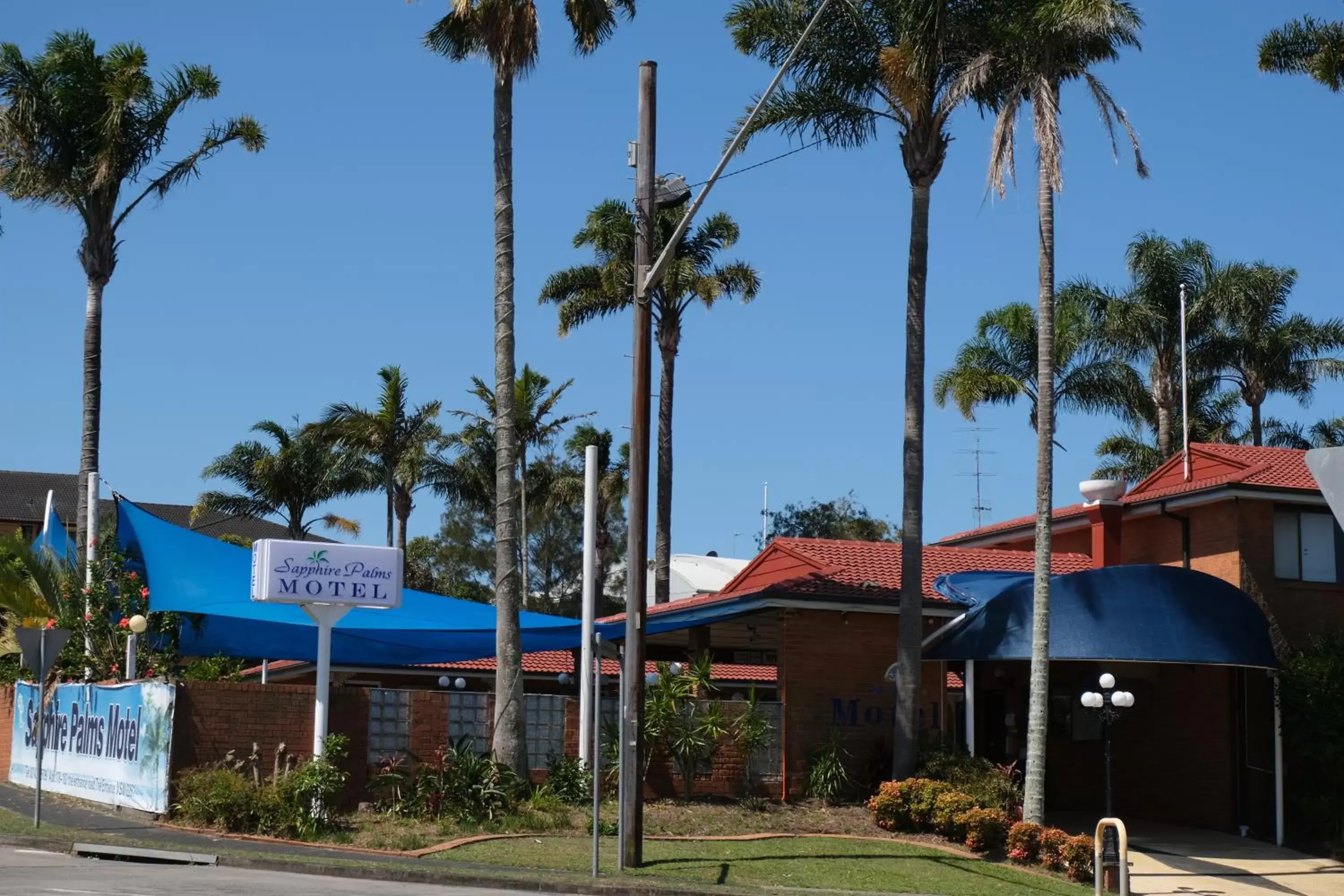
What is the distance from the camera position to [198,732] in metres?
21.0

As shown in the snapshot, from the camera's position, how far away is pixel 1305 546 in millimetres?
28938

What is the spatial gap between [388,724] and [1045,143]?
13.1m

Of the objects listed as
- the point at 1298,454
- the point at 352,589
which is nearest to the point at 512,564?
the point at 352,589

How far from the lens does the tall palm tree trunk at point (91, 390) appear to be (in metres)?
28.8

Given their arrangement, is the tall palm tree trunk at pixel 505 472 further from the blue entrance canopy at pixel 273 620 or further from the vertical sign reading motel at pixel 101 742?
the vertical sign reading motel at pixel 101 742

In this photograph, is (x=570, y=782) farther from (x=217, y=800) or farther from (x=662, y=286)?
(x=662, y=286)

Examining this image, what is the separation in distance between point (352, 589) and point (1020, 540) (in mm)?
18617

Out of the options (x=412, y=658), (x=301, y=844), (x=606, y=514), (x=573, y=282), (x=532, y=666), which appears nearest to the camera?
(x=301, y=844)

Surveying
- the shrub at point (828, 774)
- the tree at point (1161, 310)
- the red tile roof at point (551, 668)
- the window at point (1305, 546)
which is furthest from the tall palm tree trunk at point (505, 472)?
the tree at point (1161, 310)

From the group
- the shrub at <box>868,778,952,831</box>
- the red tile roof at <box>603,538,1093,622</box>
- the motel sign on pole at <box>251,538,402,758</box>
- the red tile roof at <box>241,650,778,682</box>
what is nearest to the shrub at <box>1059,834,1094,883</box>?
the shrub at <box>868,778,952,831</box>

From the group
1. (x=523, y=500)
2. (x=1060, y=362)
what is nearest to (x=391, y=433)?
(x=523, y=500)

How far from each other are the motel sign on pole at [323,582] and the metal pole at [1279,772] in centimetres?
1522

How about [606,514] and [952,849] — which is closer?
[952,849]

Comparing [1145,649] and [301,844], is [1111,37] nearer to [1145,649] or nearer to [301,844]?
[1145,649]
